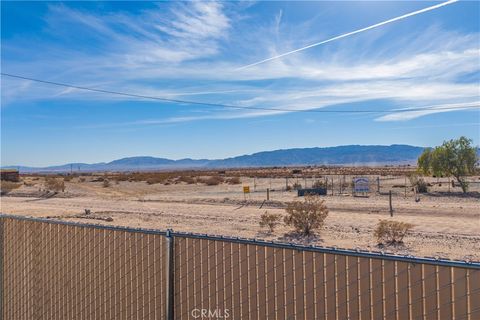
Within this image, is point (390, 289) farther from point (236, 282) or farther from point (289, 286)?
point (236, 282)

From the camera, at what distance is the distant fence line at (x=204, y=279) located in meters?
3.76

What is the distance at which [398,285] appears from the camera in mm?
3818

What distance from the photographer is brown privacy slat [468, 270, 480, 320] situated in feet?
11.3

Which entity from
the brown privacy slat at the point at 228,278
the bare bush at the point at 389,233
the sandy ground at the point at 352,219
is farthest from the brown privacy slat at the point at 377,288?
the bare bush at the point at 389,233

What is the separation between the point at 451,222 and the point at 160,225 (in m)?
14.3

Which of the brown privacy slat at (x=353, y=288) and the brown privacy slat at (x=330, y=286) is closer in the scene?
the brown privacy slat at (x=353, y=288)

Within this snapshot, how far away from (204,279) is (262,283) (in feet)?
2.50

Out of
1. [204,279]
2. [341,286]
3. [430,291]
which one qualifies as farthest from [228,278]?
[430,291]

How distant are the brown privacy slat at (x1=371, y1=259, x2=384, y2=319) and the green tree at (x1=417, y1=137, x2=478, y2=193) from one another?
1482 inches

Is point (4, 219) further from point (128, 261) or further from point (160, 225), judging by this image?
point (160, 225)

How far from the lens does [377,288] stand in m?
3.95

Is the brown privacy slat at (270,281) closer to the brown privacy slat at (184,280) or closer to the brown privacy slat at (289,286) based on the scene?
the brown privacy slat at (289,286)

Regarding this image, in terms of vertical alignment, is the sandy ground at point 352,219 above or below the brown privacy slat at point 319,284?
below

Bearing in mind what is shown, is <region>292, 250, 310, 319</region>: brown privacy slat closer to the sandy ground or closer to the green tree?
the sandy ground
